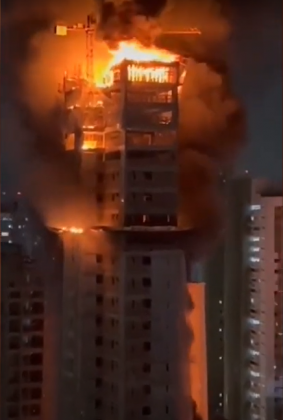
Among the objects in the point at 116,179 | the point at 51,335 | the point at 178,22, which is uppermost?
the point at 178,22

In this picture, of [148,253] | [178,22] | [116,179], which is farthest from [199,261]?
[178,22]

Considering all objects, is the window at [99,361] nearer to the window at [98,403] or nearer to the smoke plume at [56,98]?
the window at [98,403]

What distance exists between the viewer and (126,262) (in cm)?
145

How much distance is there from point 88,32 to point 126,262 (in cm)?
47

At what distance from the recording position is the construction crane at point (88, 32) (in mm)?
1449

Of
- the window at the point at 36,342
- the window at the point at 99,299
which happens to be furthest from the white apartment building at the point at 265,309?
the window at the point at 36,342

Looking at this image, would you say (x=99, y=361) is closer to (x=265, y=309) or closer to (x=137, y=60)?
(x=265, y=309)

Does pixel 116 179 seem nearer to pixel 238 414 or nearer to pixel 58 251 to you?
pixel 58 251

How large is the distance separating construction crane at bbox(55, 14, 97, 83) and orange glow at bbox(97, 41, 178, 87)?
0.03 metres

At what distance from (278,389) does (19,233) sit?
62 centimetres

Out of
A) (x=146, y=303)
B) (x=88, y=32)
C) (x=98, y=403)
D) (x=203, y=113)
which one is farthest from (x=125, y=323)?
(x=88, y=32)

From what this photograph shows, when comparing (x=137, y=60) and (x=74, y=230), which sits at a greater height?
(x=137, y=60)

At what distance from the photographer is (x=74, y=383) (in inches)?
57.6

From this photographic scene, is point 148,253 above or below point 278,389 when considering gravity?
above
